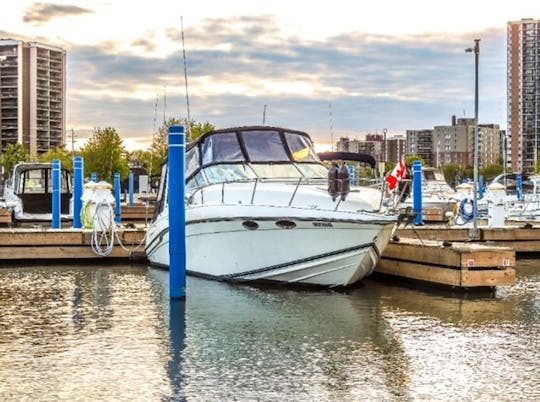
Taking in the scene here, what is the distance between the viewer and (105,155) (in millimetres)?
98875

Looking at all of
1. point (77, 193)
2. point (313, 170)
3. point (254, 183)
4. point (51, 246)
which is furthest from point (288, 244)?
point (77, 193)

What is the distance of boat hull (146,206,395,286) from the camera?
591 inches

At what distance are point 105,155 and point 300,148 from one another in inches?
3239

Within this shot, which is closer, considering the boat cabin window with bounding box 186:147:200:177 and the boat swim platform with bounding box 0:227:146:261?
the boat cabin window with bounding box 186:147:200:177

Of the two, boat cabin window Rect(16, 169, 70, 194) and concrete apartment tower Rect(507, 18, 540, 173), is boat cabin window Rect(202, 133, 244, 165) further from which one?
concrete apartment tower Rect(507, 18, 540, 173)

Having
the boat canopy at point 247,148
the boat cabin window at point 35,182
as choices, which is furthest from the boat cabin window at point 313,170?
the boat cabin window at point 35,182

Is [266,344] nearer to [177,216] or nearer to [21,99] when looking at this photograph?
[177,216]

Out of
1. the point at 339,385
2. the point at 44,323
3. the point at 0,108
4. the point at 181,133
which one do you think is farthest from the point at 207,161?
the point at 0,108

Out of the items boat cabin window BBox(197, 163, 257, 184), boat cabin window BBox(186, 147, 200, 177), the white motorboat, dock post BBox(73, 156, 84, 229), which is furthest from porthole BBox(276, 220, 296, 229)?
dock post BBox(73, 156, 84, 229)

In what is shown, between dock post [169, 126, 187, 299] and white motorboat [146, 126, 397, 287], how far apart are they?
1666 millimetres

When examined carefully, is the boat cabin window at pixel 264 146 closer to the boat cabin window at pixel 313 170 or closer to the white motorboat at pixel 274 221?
the white motorboat at pixel 274 221

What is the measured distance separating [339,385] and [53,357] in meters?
3.28

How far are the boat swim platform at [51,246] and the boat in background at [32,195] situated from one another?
650 inches

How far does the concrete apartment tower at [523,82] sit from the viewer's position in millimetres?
151125
